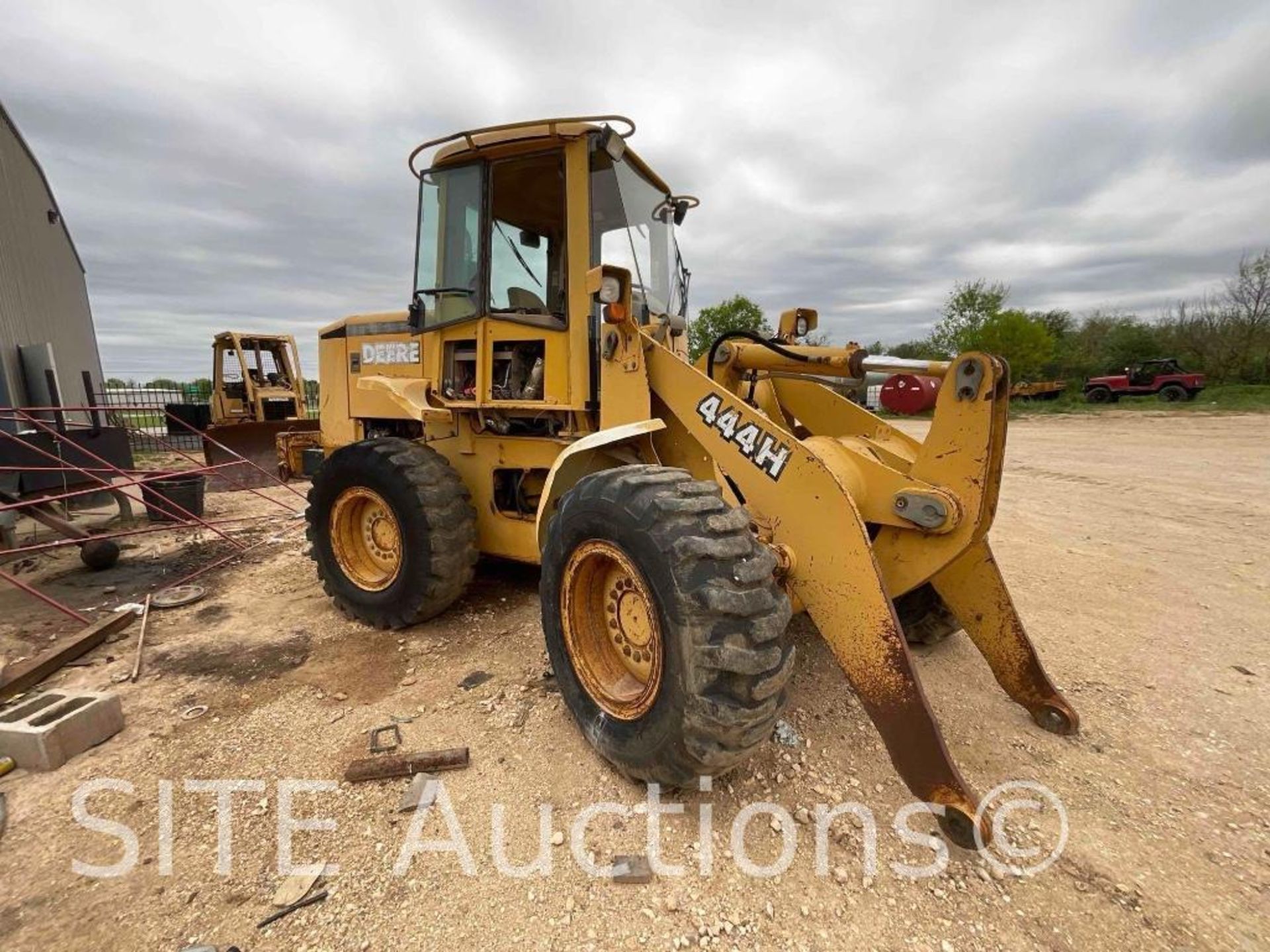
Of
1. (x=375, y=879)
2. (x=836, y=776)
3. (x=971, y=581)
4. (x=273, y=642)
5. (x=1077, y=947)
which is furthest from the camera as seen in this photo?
(x=273, y=642)

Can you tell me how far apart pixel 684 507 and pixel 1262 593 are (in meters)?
5.14

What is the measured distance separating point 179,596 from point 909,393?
541 cm

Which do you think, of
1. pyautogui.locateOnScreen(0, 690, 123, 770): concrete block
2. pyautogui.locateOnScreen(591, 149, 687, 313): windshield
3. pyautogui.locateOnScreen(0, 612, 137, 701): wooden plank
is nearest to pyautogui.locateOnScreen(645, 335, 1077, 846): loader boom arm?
pyautogui.locateOnScreen(591, 149, 687, 313): windshield

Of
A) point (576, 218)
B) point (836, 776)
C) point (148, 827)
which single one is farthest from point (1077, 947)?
point (576, 218)

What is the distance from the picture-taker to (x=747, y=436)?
2.65 meters

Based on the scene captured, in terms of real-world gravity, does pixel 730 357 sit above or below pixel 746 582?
above

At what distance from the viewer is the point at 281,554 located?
596cm

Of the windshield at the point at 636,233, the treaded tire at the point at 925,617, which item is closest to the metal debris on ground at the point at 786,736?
the treaded tire at the point at 925,617

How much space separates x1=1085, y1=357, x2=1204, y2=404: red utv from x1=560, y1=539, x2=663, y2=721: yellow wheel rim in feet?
99.6

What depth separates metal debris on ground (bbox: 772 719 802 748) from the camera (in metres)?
2.66

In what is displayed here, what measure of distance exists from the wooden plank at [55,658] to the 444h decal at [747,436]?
12.8 ft

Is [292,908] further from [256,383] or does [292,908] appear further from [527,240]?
[256,383]

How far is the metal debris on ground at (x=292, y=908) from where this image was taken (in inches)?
Answer: 74.2

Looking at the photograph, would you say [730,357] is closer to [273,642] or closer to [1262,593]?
[273,642]
